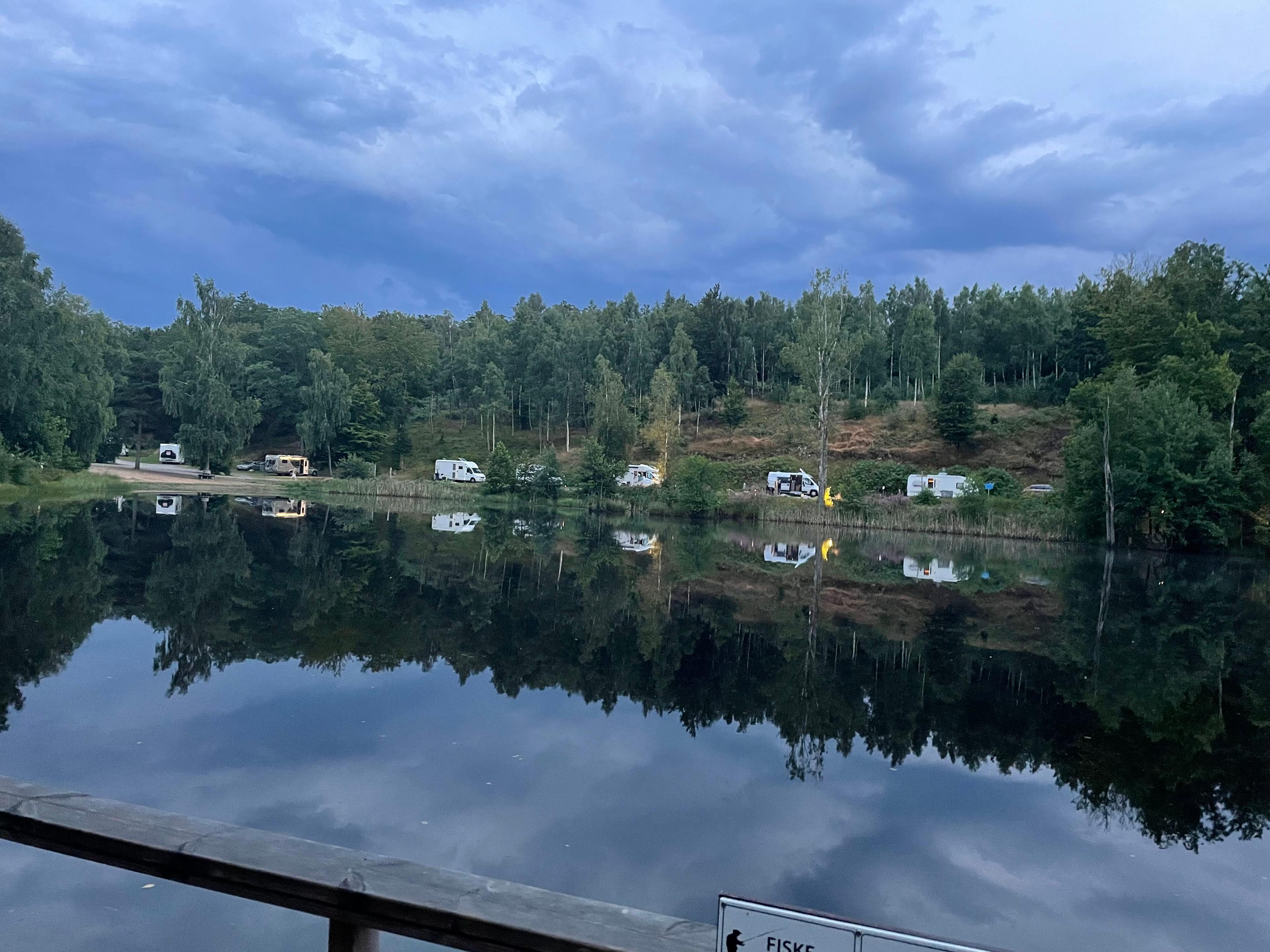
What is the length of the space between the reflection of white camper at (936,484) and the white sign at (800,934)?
47553 millimetres

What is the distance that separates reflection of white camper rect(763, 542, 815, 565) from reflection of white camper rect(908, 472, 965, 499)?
18374 mm

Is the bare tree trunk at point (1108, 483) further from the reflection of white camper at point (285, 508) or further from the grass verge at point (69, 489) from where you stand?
the grass verge at point (69, 489)

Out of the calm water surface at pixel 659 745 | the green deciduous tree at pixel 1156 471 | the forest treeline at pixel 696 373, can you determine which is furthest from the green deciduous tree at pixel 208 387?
the green deciduous tree at pixel 1156 471

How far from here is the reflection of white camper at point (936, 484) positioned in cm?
4747

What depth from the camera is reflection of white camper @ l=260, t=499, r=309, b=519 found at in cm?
3278

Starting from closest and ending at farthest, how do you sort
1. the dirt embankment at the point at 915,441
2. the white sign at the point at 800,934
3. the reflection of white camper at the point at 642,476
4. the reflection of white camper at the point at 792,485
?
the white sign at the point at 800,934 < the reflection of white camper at the point at 792,485 < the reflection of white camper at the point at 642,476 < the dirt embankment at the point at 915,441

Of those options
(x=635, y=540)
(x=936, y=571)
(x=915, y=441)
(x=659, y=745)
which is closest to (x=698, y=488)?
(x=635, y=540)

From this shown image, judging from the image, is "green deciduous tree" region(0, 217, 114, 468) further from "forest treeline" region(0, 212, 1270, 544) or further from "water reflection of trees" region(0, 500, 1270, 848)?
"water reflection of trees" region(0, 500, 1270, 848)

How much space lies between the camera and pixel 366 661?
9.66m

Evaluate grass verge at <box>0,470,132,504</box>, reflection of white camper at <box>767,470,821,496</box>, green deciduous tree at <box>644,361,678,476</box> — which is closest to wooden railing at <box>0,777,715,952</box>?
grass verge at <box>0,470,132,504</box>

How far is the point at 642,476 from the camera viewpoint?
53.8 metres

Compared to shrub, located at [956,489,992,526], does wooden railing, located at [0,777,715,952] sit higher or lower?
lower

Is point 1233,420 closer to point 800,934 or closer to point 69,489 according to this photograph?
point 800,934

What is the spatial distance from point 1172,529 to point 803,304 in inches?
1457
